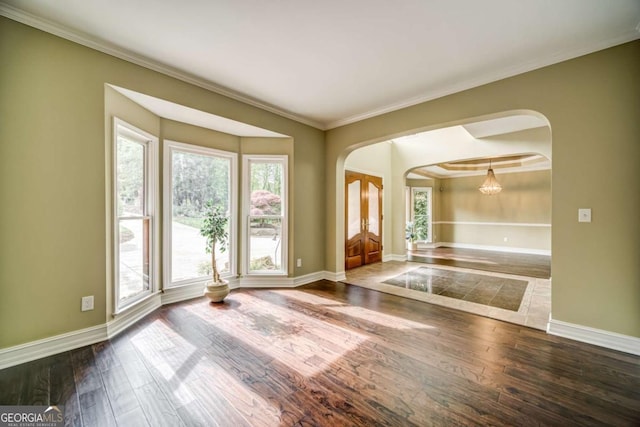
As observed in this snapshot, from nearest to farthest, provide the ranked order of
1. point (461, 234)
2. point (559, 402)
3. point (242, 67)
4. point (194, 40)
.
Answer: point (559, 402), point (194, 40), point (242, 67), point (461, 234)

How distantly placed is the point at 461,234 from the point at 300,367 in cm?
930

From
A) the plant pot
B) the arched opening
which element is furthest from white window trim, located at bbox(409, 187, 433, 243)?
the plant pot

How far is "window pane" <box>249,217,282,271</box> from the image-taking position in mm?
4375

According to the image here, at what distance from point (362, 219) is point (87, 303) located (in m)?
5.08

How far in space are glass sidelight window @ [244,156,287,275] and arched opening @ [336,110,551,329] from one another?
113 cm

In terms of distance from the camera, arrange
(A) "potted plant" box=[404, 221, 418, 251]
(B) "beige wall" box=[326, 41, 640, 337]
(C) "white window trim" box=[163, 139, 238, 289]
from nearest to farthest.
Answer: (B) "beige wall" box=[326, 41, 640, 337] < (C) "white window trim" box=[163, 139, 238, 289] < (A) "potted plant" box=[404, 221, 418, 251]

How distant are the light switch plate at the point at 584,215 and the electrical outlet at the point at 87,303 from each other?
4924mm

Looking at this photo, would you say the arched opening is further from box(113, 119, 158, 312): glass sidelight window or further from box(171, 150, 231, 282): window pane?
box(113, 119, 158, 312): glass sidelight window

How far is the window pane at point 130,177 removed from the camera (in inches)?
114

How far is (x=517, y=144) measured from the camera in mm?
5445

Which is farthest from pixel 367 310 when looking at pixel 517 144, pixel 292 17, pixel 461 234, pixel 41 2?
pixel 461 234

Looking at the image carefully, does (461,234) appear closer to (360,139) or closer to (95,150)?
(360,139)

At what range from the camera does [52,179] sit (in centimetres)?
228

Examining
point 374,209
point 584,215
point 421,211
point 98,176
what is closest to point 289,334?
point 98,176
